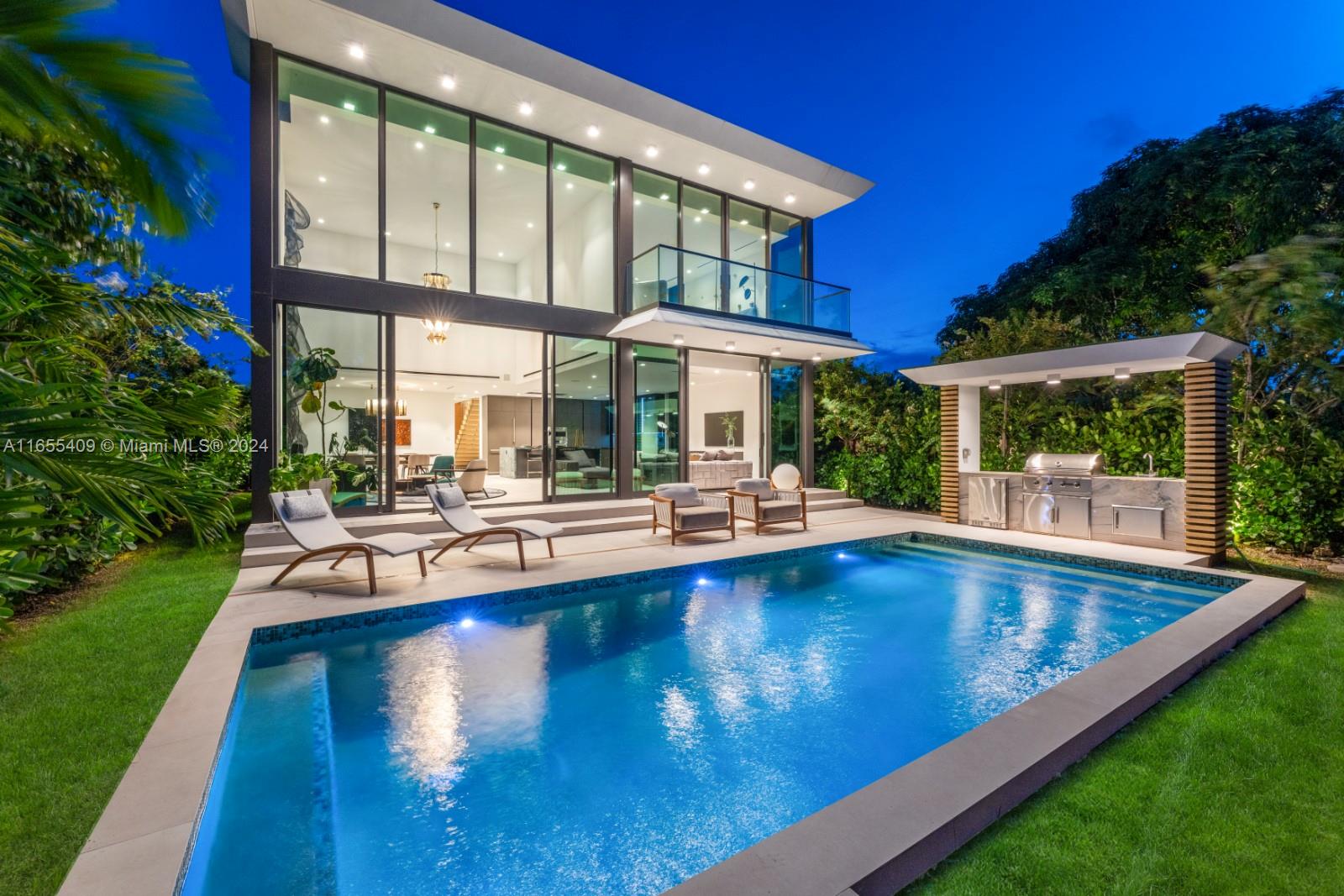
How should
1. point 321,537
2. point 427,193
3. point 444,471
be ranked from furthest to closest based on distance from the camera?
point 444,471, point 427,193, point 321,537

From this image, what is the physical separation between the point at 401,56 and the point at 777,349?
26.1ft

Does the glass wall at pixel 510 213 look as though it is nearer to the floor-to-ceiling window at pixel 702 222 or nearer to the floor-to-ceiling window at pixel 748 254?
the floor-to-ceiling window at pixel 702 222

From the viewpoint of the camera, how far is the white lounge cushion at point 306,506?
6.21m

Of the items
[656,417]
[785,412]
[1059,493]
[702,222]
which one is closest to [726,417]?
[785,412]

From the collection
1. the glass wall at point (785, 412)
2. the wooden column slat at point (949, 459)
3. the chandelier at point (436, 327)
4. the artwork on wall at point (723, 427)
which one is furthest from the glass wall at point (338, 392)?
the wooden column slat at point (949, 459)

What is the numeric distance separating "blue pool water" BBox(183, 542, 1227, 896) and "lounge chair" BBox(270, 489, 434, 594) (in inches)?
36.7

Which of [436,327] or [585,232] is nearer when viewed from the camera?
[436,327]

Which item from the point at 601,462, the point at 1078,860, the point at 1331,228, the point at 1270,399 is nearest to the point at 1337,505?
the point at 1270,399

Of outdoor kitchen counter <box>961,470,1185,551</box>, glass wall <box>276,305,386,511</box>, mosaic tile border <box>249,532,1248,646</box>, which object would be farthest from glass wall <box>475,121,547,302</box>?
outdoor kitchen counter <box>961,470,1185,551</box>

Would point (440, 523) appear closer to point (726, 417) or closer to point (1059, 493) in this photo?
point (726, 417)

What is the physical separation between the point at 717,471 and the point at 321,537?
843 centimetres

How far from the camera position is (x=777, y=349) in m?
12.2

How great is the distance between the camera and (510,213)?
11406 millimetres

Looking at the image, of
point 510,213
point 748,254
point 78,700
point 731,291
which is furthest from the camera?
point 748,254
